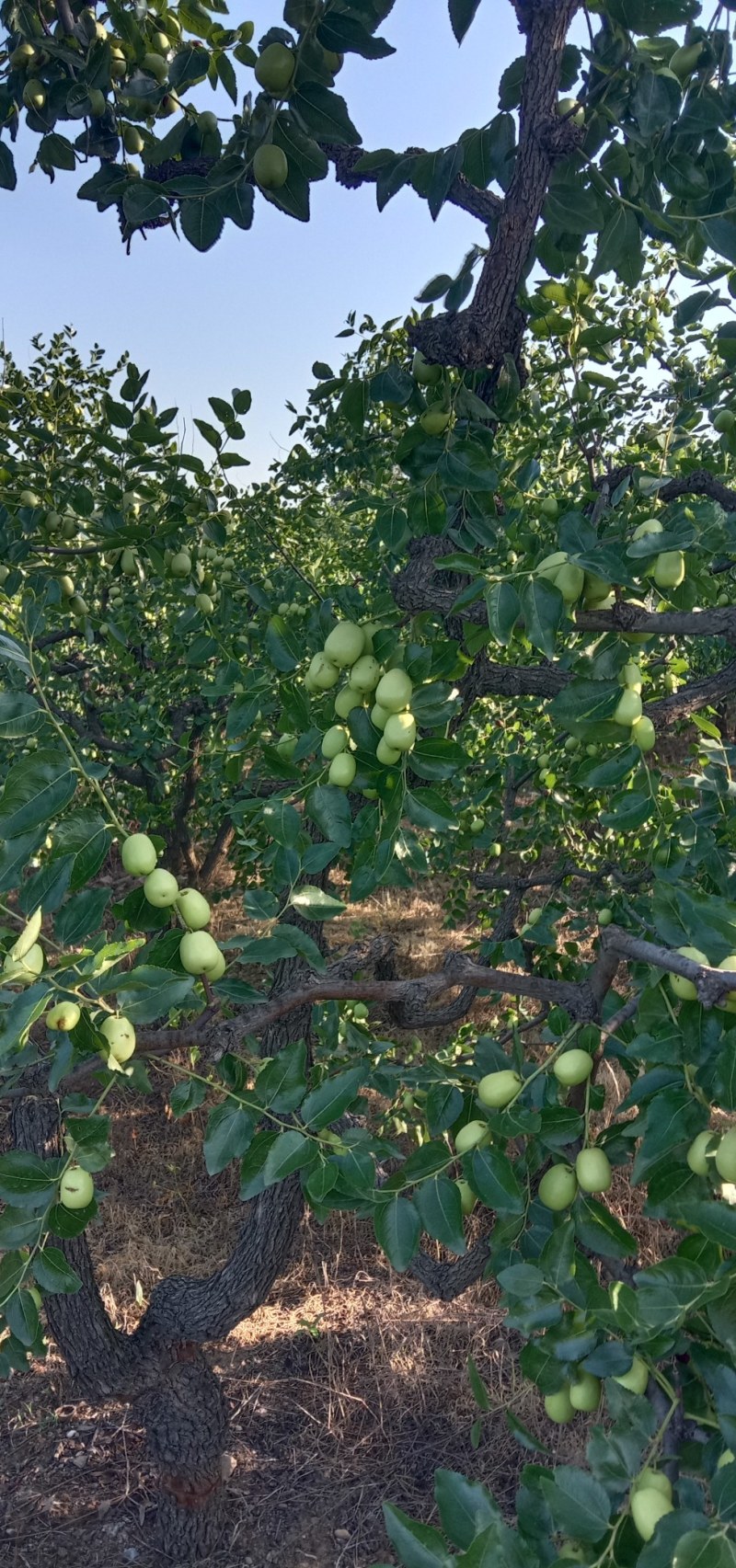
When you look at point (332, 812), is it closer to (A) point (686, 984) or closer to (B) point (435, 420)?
(A) point (686, 984)

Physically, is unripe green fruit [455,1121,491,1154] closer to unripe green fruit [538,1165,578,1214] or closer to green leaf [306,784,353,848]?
unripe green fruit [538,1165,578,1214]

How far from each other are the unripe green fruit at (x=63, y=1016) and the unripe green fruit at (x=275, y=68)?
1.09 m

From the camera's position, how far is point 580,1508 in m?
0.81

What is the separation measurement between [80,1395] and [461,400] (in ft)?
8.55

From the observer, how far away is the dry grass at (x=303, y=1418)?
249 cm

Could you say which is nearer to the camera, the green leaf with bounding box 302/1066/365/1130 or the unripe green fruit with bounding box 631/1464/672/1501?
the unripe green fruit with bounding box 631/1464/672/1501

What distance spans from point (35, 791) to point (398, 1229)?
670mm

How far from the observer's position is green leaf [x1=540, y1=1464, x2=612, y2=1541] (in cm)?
81

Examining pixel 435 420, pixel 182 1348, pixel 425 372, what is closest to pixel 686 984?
pixel 435 420

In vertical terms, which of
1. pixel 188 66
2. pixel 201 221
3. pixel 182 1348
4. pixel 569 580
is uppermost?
pixel 188 66

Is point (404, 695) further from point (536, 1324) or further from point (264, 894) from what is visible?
point (536, 1324)

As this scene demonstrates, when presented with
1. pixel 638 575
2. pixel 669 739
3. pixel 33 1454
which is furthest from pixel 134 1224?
pixel 669 739

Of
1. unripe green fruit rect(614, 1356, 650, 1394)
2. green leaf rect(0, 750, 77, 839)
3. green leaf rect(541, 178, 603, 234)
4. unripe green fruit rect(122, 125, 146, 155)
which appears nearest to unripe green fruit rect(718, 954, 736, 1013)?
unripe green fruit rect(614, 1356, 650, 1394)

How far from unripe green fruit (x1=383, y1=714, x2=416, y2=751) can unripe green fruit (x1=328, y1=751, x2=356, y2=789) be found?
7 centimetres
